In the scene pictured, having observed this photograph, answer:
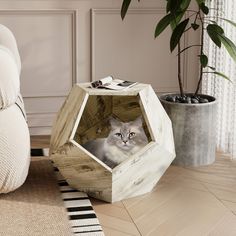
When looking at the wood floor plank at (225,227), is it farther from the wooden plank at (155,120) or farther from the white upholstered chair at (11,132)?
the white upholstered chair at (11,132)

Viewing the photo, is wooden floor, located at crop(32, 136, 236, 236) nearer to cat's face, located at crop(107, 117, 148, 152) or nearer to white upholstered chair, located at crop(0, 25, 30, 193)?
cat's face, located at crop(107, 117, 148, 152)

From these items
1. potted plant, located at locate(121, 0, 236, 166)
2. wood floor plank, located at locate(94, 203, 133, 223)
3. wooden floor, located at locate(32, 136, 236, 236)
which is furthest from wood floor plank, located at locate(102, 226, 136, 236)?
potted plant, located at locate(121, 0, 236, 166)

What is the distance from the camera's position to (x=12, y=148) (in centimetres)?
202

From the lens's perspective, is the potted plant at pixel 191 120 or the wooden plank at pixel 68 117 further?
the potted plant at pixel 191 120

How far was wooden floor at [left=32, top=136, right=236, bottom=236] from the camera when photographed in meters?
1.92

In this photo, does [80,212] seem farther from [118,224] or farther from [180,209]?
[180,209]

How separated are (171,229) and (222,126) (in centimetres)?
109

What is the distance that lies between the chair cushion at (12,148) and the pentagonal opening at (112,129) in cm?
28

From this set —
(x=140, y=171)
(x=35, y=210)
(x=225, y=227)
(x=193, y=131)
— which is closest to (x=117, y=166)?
(x=140, y=171)

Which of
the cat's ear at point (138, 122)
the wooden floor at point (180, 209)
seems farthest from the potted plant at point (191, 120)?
the cat's ear at point (138, 122)

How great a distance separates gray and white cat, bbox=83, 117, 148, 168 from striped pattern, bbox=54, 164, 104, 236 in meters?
0.18

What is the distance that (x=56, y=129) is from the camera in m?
2.29

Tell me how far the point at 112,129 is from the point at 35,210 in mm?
470

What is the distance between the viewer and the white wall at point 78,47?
10.1ft
